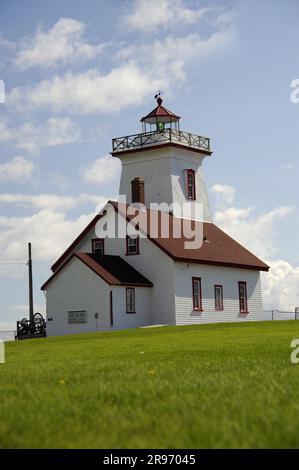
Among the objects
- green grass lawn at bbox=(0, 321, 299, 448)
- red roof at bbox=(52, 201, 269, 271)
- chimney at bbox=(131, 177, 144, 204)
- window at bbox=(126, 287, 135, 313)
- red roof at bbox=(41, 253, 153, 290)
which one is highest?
chimney at bbox=(131, 177, 144, 204)

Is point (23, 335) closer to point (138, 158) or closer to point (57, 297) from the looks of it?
point (57, 297)

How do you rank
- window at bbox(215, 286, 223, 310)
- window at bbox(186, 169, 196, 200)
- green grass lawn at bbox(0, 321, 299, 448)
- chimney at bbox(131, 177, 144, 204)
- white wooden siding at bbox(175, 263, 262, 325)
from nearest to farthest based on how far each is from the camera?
1. green grass lawn at bbox(0, 321, 299, 448)
2. white wooden siding at bbox(175, 263, 262, 325)
3. window at bbox(215, 286, 223, 310)
4. chimney at bbox(131, 177, 144, 204)
5. window at bbox(186, 169, 196, 200)

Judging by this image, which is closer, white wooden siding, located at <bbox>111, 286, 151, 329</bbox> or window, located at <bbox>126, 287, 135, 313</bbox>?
white wooden siding, located at <bbox>111, 286, 151, 329</bbox>

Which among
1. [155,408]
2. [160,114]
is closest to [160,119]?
[160,114]

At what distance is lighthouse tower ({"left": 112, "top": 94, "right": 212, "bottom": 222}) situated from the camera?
57.0 meters

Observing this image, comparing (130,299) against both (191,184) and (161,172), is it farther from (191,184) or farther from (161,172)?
(191,184)

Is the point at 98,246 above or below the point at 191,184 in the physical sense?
below

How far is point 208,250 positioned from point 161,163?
6626 mm

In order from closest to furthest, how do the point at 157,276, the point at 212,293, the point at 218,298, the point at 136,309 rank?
the point at 136,309
the point at 157,276
the point at 212,293
the point at 218,298

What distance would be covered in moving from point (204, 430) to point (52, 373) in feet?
23.7

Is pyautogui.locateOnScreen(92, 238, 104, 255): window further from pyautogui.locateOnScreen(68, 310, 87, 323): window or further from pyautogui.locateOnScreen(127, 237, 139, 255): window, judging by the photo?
pyautogui.locateOnScreen(68, 310, 87, 323): window

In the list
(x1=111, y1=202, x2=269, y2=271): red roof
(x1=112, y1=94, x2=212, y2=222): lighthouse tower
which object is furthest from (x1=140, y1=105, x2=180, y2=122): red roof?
(x1=111, y1=202, x2=269, y2=271): red roof

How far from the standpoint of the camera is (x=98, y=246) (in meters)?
54.0
